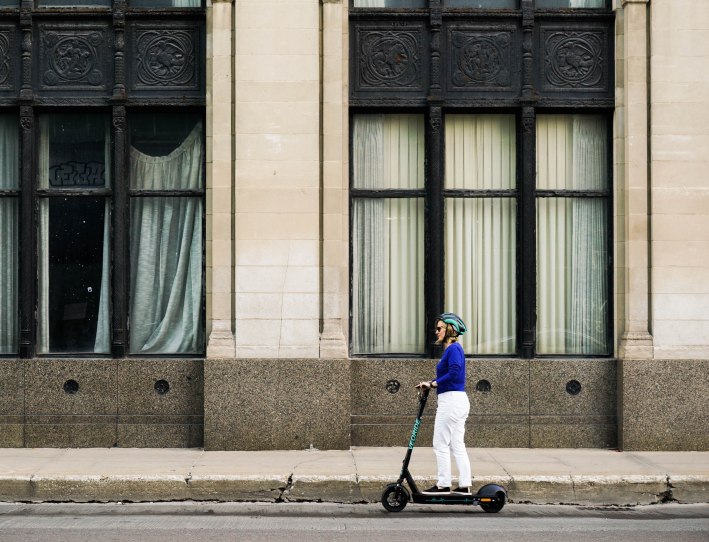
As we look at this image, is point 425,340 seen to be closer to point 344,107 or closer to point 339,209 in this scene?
point 339,209

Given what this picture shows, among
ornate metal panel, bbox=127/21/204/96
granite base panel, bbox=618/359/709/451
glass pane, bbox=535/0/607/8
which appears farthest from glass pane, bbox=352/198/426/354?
glass pane, bbox=535/0/607/8

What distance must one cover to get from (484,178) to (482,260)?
1.12m

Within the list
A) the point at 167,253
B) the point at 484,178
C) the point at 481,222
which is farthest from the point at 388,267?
the point at 167,253

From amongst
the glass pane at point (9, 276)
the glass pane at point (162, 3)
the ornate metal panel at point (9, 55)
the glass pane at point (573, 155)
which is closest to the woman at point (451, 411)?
the glass pane at point (573, 155)

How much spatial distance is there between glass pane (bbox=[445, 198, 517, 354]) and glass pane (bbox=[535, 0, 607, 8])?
8.79 feet

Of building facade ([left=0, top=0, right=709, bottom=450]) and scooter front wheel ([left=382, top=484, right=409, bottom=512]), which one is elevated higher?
building facade ([left=0, top=0, right=709, bottom=450])

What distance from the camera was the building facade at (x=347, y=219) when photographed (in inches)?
549

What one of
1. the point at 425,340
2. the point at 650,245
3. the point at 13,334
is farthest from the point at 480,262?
the point at 13,334

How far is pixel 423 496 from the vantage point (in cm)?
1062

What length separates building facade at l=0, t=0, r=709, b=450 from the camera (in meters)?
13.9

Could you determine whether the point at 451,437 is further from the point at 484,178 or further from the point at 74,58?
the point at 74,58

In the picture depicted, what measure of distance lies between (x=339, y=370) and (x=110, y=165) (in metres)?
4.18

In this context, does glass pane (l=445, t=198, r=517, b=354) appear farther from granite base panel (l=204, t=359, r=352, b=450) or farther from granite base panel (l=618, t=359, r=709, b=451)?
granite base panel (l=204, t=359, r=352, b=450)

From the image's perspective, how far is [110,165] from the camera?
1455cm
